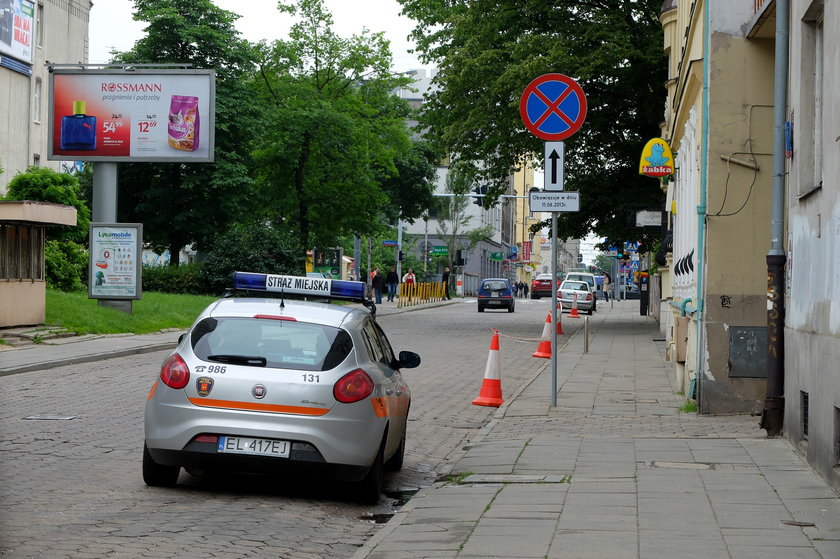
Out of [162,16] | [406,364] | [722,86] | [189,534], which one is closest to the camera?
[189,534]

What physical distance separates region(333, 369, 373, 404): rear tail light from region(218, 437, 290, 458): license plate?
1.60ft

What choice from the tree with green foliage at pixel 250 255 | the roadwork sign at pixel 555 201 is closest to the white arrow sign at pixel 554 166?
the roadwork sign at pixel 555 201

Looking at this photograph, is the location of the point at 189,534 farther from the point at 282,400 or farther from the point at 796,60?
the point at 796,60

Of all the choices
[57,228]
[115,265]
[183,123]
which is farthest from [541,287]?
[115,265]

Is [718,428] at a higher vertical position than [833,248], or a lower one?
lower

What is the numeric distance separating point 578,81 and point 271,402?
26439 mm

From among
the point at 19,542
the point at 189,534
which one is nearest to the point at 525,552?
the point at 189,534

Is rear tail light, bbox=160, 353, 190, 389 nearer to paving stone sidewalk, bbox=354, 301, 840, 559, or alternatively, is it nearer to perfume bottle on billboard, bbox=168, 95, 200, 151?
paving stone sidewalk, bbox=354, 301, 840, 559

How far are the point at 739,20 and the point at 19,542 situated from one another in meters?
9.29

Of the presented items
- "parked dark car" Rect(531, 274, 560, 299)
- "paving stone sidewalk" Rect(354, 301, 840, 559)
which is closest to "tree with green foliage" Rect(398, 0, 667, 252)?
"paving stone sidewalk" Rect(354, 301, 840, 559)

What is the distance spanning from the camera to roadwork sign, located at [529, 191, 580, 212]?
42.4 ft

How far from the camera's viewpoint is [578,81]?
33125 mm

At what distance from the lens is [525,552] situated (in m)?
6.18

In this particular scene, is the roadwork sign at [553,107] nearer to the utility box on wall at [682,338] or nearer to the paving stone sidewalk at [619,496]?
the paving stone sidewalk at [619,496]
